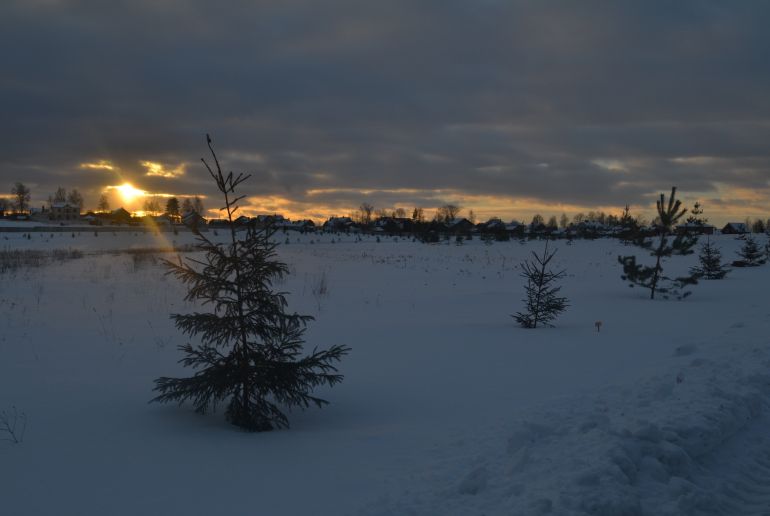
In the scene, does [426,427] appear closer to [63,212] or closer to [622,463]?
[622,463]

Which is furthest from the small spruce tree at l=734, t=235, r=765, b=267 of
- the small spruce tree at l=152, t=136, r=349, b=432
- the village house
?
the village house

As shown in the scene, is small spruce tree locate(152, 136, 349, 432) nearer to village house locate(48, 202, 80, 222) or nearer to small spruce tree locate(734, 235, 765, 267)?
small spruce tree locate(734, 235, 765, 267)

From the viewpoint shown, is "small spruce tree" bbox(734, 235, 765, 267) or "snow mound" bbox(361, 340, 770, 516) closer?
"snow mound" bbox(361, 340, 770, 516)

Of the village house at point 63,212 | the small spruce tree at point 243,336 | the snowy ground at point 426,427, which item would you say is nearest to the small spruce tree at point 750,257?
the snowy ground at point 426,427

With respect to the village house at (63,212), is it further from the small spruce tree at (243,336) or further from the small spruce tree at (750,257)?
the small spruce tree at (243,336)

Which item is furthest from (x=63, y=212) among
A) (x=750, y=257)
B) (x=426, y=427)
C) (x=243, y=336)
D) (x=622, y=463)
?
(x=622, y=463)

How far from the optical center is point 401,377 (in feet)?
27.8

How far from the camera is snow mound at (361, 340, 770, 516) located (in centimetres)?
392

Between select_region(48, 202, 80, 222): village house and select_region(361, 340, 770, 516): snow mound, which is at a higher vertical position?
select_region(48, 202, 80, 222): village house

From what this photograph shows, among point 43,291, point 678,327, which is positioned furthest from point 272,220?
point 43,291

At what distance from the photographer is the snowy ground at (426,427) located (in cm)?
414

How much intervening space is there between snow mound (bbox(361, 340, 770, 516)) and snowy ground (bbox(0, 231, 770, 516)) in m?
0.02

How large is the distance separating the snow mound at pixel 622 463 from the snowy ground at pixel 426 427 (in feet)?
0.07

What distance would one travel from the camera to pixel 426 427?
606 centimetres
